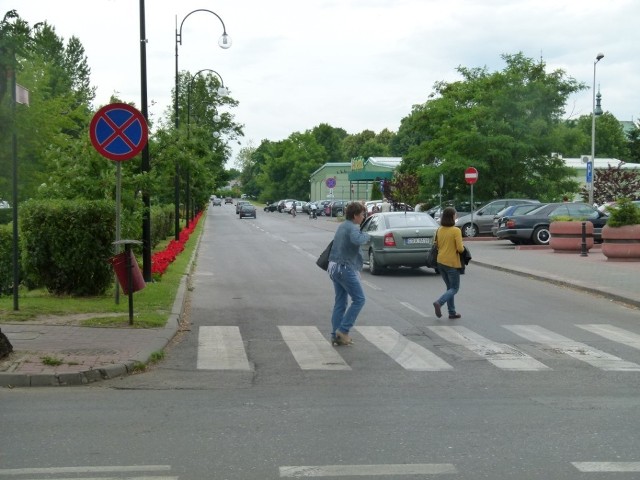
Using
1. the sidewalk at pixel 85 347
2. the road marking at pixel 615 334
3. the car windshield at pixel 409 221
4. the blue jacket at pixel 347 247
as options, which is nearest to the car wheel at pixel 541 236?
the car windshield at pixel 409 221

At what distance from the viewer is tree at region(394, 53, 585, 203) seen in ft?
147

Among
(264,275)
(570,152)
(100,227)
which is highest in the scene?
(570,152)

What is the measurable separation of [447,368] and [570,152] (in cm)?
3891

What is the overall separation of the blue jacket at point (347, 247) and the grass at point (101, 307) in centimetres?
267

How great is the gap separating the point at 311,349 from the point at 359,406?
3164 mm

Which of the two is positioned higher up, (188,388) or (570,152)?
(570,152)

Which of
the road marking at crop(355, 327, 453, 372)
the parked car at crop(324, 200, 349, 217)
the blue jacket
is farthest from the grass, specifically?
the parked car at crop(324, 200, 349, 217)

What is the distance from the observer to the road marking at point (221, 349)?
9445mm

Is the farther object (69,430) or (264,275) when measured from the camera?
(264,275)

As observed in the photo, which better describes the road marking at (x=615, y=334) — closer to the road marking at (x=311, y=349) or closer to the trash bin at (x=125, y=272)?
the road marking at (x=311, y=349)

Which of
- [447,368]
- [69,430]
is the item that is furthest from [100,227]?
[69,430]

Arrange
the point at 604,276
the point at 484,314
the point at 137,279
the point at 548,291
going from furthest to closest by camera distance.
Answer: the point at 604,276 → the point at 548,291 → the point at 484,314 → the point at 137,279

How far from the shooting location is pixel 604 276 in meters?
19.4

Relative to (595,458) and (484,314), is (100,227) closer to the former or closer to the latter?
(484,314)
